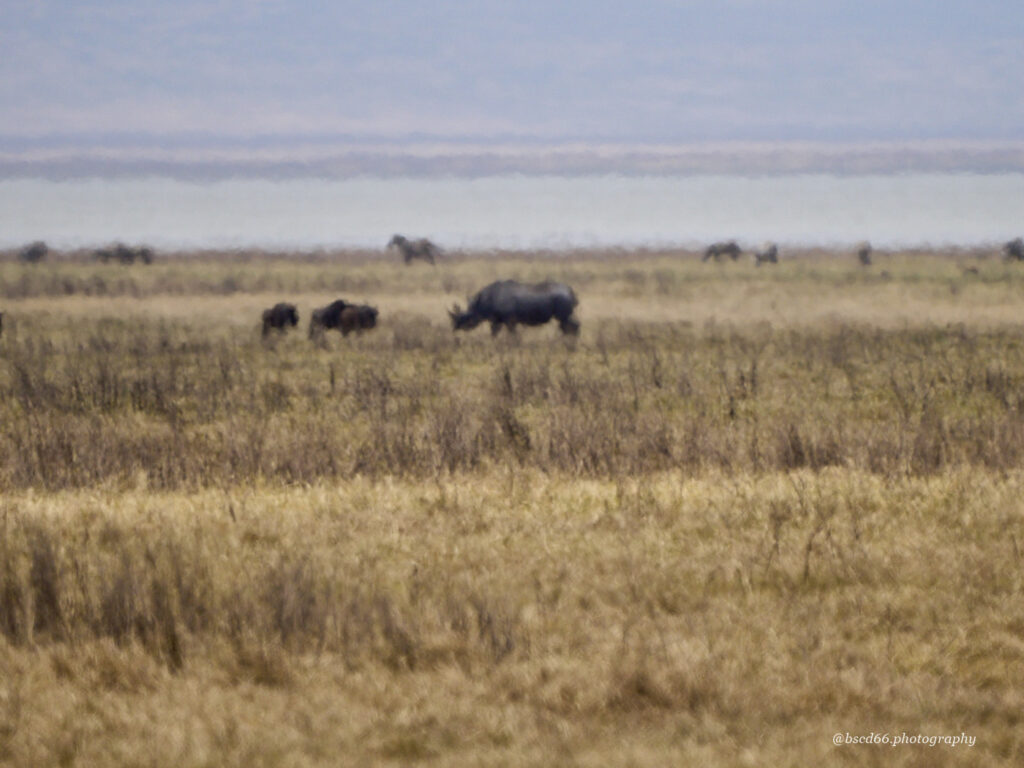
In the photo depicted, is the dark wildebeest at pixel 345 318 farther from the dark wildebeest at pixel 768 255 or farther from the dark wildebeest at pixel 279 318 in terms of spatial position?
the dark wildebeest at pixel 768 255

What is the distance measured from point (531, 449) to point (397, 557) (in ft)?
12.7

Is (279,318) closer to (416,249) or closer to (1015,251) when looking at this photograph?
(416,249)

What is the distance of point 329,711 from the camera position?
223 inches

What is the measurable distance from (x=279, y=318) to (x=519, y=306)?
18.5ft

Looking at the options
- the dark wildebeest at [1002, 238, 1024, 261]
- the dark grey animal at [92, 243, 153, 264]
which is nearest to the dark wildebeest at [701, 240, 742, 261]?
the dark wildebeest at [1002, 238, 1024, 261]

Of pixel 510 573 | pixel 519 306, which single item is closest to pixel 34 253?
pixel 519 306

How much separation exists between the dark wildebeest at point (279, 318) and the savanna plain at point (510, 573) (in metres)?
10.2

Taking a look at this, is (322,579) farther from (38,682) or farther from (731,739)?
(731,739)

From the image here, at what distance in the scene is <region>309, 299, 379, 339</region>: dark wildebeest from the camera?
2744 centimetres

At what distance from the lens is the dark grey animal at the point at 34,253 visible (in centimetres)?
7025

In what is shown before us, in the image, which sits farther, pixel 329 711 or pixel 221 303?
pixel 221 303

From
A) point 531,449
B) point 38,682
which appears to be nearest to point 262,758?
point 38,682

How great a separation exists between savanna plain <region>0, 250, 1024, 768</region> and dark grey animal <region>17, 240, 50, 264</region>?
57873 mm

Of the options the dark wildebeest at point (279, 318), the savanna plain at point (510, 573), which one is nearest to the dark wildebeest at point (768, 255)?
the dark wildebeest at point (279, 318)
